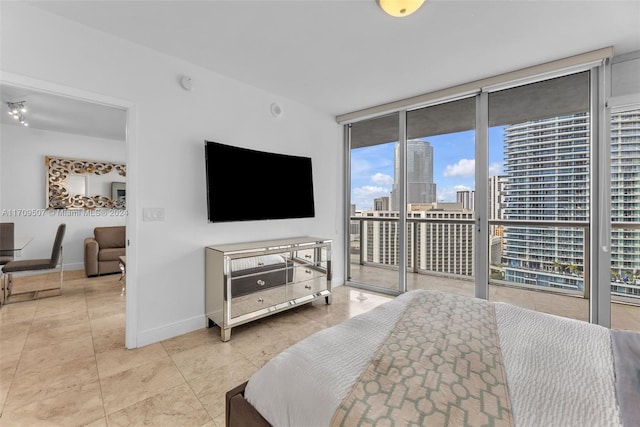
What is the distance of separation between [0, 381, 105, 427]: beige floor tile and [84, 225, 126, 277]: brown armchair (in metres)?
3.56

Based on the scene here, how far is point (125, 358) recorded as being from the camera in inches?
88.4

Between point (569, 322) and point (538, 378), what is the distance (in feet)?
2.34

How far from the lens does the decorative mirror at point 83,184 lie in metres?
4.96

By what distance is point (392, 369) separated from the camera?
105 cm

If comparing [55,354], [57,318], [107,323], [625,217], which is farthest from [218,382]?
[625,217]

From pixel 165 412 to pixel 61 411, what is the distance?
61 cm

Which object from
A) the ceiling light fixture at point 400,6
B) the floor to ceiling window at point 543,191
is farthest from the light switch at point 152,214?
the floor to ceiling window at point 543,191

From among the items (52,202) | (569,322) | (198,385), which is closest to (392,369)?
(569,322)

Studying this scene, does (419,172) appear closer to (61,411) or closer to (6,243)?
(61,411)

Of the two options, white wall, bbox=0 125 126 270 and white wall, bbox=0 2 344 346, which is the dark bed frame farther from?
white wall, bbox=0 125 126 270

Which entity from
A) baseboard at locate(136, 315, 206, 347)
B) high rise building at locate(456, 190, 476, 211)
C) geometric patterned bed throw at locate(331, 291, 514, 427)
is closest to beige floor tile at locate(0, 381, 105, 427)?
baseboard at locate(136, 315, 206, 347)

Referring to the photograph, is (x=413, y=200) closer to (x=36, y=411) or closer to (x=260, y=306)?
(x=260, y=306)

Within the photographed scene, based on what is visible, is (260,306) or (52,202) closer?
(260,306)

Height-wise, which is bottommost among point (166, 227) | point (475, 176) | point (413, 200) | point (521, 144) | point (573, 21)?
point (166, 227)
